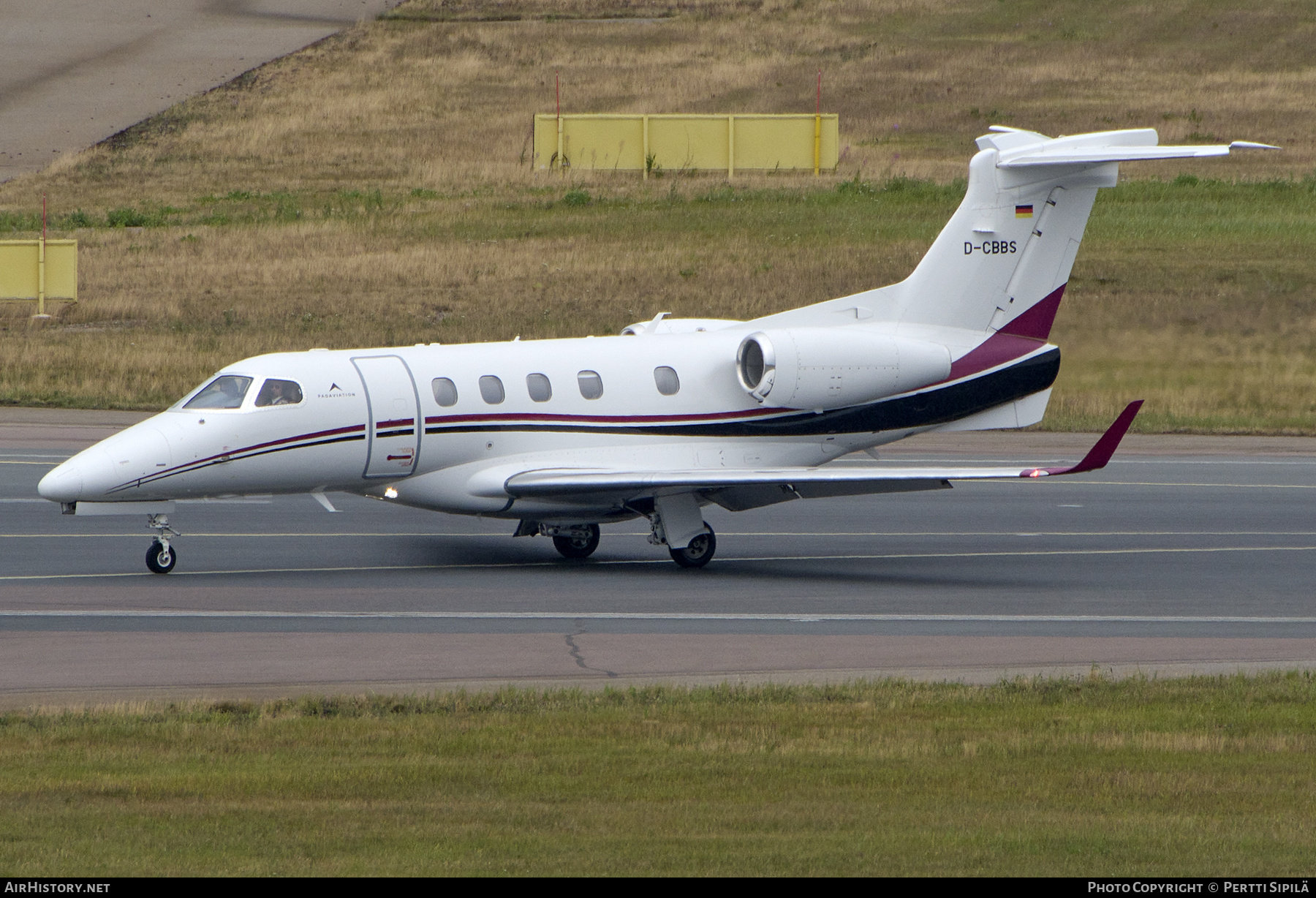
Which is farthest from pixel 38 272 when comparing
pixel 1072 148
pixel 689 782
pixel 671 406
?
pixel 689 782

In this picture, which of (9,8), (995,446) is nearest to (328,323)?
(995,446)

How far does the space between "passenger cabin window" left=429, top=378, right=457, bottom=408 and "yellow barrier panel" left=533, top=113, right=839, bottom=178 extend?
45.7m

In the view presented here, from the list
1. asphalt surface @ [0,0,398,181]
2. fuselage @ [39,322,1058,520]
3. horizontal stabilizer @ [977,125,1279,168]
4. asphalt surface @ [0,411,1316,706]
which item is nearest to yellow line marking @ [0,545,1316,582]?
asphalt surface @ [0,411,1316,706]

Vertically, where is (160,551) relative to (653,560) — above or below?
above

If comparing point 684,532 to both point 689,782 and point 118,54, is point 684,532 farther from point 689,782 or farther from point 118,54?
point 118,54

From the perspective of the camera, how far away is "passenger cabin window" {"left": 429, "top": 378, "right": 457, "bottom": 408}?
22.2m

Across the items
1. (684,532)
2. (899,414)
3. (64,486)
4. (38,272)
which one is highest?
(38,272)

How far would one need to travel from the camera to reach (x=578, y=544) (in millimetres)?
23484

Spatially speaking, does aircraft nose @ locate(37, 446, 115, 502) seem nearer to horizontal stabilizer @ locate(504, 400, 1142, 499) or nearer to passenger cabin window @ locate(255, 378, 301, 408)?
passenger cabin window @ locate(255, 378, 301, 408)

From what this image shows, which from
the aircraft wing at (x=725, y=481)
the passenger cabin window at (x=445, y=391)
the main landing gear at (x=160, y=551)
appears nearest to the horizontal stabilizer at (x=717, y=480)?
the aircraft wing at (x=725, y=481)

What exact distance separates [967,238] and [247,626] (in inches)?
460

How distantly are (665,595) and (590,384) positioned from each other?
358cm

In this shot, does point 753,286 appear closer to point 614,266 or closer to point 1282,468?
point 614,266

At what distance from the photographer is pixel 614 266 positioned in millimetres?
54969
